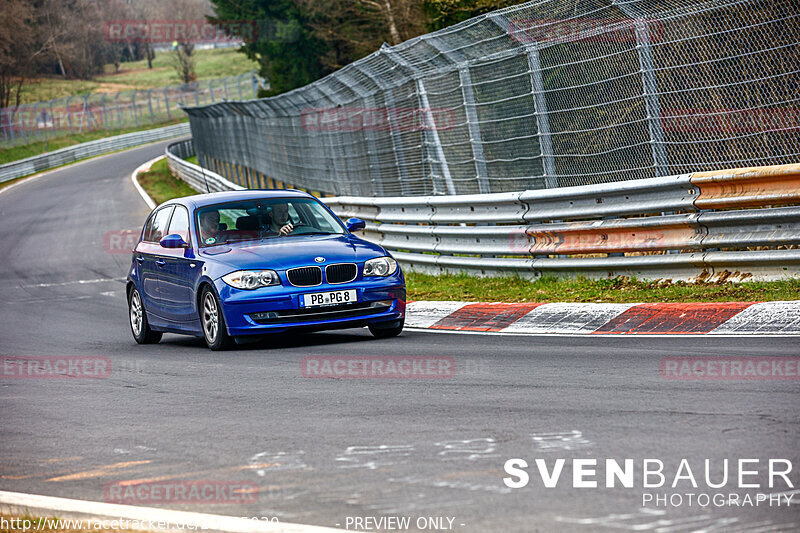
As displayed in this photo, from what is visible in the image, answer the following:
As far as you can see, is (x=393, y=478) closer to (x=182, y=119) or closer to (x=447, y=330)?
(x=447, y=330)

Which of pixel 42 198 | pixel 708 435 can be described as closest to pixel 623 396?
pixel 708 435

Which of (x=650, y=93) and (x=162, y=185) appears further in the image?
(x=162, y=185)

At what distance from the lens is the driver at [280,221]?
1080 centimetres

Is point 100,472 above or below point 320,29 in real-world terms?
below

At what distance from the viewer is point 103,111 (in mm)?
79438

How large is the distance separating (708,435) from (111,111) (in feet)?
264

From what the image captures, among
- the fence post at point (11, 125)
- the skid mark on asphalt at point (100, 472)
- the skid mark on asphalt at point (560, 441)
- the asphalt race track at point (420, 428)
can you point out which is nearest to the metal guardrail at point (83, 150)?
the fence post at point (11, 125)

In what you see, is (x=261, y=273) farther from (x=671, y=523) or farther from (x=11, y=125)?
(x=11, y=125)

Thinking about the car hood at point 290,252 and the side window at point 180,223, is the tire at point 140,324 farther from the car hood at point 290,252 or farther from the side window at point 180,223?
the car hood at point 290,252

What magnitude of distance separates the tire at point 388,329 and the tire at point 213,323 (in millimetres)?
1320

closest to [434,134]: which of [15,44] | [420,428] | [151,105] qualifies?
[420,428]

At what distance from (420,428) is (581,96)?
6.64 meters

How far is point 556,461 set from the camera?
4.82 metres

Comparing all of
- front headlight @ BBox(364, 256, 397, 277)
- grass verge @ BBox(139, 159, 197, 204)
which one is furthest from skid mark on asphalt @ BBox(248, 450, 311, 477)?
grass verge @ BBox(139, 159, 197, 204)
